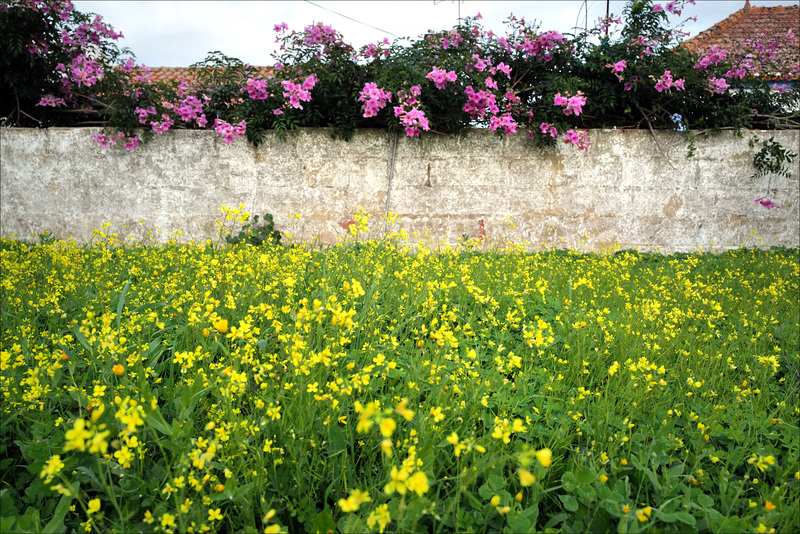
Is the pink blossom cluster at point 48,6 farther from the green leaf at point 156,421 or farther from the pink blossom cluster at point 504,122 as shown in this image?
the green leaf at point 156,421

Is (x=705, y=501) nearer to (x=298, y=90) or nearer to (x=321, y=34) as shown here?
(x=298, y=90)

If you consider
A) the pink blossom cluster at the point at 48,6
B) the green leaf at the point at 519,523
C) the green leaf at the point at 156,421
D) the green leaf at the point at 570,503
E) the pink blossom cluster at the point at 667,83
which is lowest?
the green leaf at the point at 570,503

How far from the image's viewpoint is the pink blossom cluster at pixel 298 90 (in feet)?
19.2


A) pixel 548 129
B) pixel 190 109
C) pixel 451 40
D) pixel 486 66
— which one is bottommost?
pixel 548 129

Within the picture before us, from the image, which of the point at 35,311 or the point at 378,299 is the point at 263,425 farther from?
the point at 35,311

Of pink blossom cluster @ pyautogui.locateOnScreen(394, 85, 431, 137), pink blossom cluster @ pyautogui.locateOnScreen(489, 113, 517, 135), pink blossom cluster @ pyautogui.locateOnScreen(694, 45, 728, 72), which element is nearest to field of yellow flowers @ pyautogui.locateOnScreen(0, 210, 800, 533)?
pink blossom cluster @ pyautogui.locateOnScreen(394, 85, 431, 137)

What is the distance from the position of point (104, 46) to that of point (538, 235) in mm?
6585

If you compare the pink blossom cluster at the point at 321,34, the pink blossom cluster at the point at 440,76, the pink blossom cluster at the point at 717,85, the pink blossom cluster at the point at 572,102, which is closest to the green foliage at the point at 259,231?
the pink blossom cluster at the point at 321,34

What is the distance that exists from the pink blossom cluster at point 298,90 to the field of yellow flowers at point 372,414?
3333mm

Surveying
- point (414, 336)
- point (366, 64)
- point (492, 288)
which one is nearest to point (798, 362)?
point (492, 288)

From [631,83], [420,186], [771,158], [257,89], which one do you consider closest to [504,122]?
[420,186]

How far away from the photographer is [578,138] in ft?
20.5

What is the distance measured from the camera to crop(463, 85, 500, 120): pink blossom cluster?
5.93 m

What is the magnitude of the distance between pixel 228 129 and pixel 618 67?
504 centimetres
